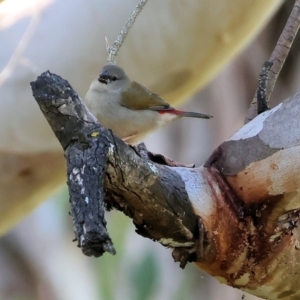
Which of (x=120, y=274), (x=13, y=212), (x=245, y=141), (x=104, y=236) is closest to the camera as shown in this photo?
(x=104, y=236)

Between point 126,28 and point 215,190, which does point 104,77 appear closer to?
point 126,28

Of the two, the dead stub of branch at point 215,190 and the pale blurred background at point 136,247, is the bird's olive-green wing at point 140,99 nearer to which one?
the dead stub of branch at point 215,190

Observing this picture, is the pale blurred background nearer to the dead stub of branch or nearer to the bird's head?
the bird's head

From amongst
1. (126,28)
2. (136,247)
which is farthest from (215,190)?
(136,247)

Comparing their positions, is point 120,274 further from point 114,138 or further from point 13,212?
point 114,138

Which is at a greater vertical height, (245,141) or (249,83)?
(249,83)

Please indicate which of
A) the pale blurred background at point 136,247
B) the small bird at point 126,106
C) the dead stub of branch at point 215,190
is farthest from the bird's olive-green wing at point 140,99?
the pale blurred background at point 136,247

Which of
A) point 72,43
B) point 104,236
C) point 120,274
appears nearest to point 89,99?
point 72,43
